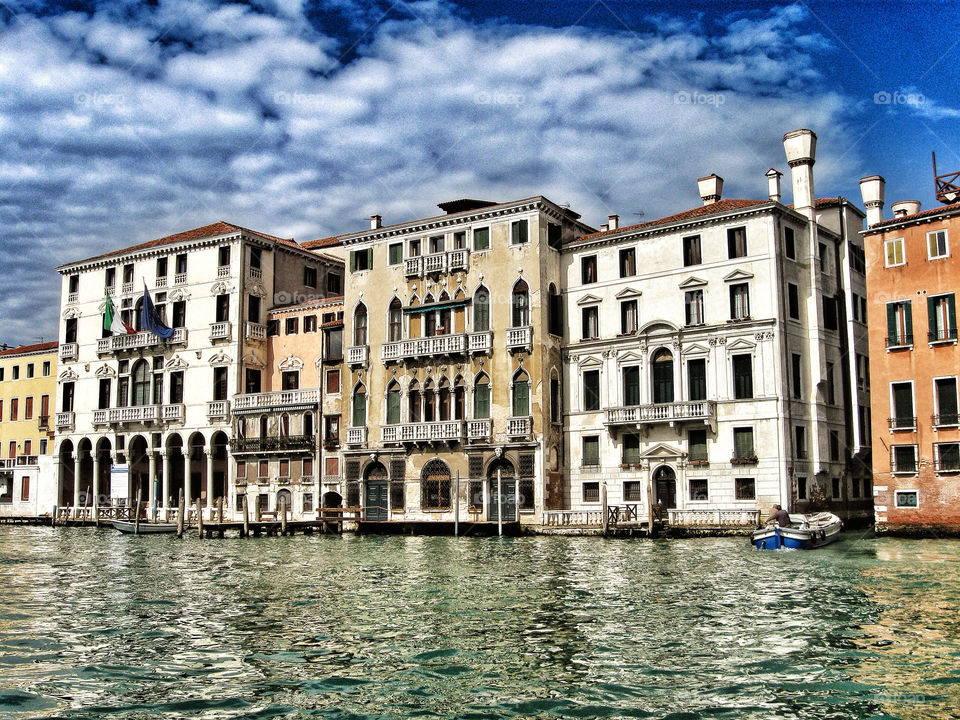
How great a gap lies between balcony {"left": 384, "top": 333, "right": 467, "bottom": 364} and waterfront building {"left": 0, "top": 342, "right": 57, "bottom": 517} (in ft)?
75.1

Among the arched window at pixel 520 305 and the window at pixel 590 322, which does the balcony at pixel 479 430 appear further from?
the window at pixel 590 322

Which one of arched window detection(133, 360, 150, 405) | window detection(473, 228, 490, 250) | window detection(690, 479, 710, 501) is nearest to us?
window detection(690, 479, 710, 501)

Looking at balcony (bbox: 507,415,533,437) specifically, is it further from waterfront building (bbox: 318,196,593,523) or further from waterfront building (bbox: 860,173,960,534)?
waterfront building (bbox: 860,173,960,534)

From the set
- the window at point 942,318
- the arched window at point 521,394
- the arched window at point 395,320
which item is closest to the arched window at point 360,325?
the arched window at point 395,320

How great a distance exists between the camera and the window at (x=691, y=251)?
121 ft

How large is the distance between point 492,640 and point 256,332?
120 ft

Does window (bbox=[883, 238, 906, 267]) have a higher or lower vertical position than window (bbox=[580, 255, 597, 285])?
lower

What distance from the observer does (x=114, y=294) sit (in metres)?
52.3

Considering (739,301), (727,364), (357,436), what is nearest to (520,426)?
(357,436)

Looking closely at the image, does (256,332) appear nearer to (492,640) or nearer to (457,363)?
(457,363)

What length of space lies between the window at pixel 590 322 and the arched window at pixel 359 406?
32.7 ft

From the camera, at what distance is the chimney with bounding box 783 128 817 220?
36.8 metres

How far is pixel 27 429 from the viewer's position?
56.6 metres

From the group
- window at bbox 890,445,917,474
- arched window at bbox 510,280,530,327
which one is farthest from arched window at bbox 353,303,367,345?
window at bbox 890,445,917,474
